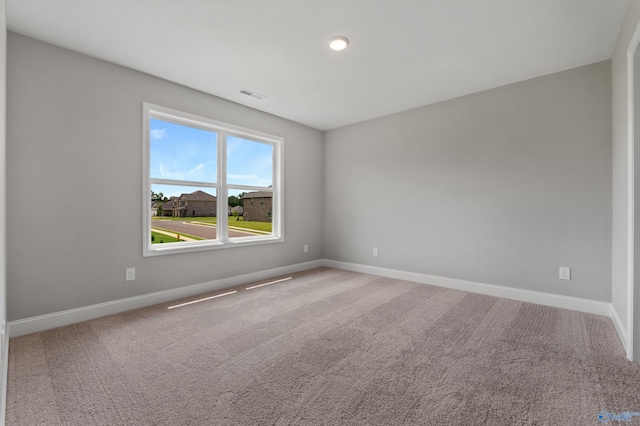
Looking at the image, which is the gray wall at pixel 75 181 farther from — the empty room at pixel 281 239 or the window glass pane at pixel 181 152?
the window glass pane at pixel 181 152

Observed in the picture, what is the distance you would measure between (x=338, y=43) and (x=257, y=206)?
2.60 m

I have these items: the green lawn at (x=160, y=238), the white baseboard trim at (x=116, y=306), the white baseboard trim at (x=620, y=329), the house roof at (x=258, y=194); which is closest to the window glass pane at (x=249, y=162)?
the house roof at (x=258, y=194)

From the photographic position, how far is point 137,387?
1.72 metres

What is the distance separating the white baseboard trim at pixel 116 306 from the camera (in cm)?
244

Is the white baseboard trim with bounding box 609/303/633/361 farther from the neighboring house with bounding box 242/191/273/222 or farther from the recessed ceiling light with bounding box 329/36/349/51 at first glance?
the neighboring house with bounding box 242/191/273/222

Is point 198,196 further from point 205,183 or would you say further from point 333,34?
point 333,34

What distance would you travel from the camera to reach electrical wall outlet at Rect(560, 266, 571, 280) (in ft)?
9.97

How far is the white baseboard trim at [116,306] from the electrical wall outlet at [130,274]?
20 cm

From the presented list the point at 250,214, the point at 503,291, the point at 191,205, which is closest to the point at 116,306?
the point at 191,205

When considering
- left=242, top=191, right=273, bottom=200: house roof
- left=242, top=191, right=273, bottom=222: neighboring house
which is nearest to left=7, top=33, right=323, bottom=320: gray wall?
left=242, top=191, right=273, bottom=222: neighboring house

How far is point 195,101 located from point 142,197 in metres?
1.31

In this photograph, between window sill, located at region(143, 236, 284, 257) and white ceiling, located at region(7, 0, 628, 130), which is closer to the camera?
white ceiling, located at region(7, 0, 628, 130)

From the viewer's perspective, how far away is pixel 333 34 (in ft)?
7.95

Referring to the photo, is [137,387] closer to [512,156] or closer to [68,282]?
[68,282]
